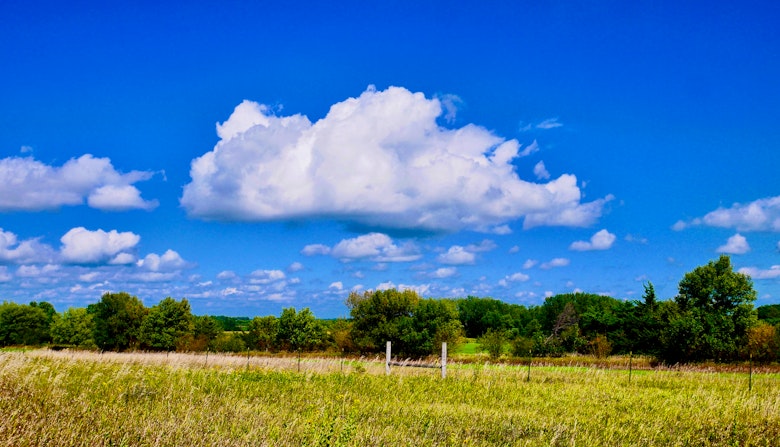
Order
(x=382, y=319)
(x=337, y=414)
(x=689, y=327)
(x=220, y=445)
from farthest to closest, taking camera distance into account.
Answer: (x=382, y=319), (x=689, y=327), (x=337, y=414), (x=220, y=445)

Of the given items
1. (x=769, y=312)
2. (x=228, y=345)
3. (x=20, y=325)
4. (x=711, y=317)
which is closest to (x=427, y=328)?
(x=711, y=317)

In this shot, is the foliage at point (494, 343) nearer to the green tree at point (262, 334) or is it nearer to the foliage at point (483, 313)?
the green tree at point (262, 334)

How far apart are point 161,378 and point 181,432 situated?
7075 millimetres

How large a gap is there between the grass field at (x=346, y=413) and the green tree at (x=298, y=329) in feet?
156

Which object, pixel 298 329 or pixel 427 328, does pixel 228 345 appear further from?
pixel 427 328

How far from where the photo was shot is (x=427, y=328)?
171 feet

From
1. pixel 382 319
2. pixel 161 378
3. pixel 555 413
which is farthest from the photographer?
pixel 382 319

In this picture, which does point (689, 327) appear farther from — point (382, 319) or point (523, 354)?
point (382, 319)

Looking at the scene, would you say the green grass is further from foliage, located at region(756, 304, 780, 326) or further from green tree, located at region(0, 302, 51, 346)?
green tree, located at region(0, 302, 51, 346)

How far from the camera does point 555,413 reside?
11.7m

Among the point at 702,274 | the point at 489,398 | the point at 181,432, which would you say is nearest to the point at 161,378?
the point at 181,432

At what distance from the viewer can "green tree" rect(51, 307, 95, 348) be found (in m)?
81.7

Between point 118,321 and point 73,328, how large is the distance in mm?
18364

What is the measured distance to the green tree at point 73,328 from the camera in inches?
3216
